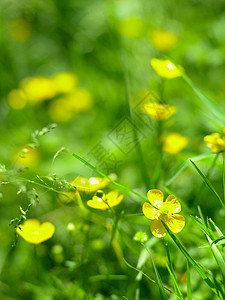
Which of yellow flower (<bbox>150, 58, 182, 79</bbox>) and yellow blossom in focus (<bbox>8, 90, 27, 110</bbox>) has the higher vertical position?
yellow blossom in focus (<bbox>8, 90, 27, 110</bbox>)

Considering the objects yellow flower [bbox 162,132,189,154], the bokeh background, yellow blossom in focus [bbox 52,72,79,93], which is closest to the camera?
the bokeh background

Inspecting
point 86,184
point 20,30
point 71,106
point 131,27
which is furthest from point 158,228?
point 20,30

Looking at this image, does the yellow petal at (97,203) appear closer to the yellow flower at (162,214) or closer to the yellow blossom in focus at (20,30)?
the yellow flower at (162,214)

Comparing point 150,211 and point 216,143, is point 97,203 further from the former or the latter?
point 216,143

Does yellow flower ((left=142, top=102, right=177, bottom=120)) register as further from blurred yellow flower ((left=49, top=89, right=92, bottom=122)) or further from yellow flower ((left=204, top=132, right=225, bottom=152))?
blurred yellow flower ((left=49, top=89, right=92, bottom=122))

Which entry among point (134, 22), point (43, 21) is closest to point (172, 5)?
point (134, 22)

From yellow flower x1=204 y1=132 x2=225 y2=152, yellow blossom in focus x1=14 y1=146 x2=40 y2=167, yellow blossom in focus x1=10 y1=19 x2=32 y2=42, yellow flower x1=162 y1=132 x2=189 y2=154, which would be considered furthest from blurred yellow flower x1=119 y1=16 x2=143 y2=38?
yellow flower x1=204 y1=132 x2=225 y2=152
